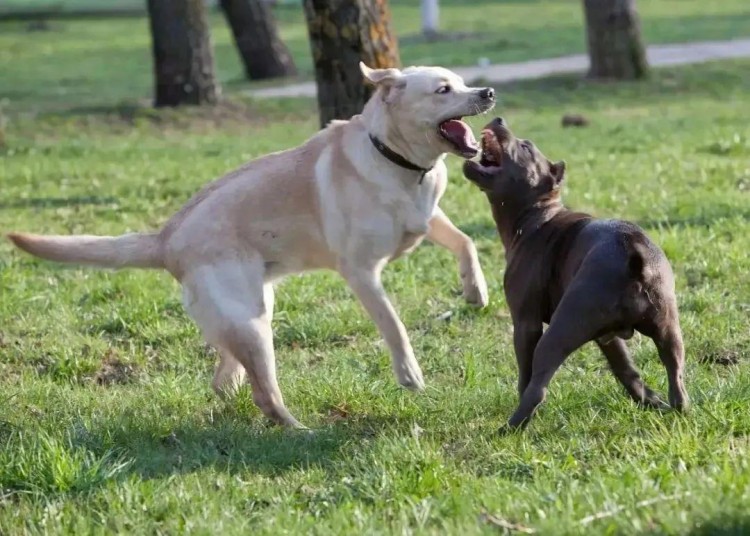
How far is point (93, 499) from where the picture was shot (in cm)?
429

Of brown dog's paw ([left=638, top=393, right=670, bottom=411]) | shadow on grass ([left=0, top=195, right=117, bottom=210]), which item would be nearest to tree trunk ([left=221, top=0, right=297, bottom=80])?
shadow on grass ([left=0, top=195, right=117, bottom=210])

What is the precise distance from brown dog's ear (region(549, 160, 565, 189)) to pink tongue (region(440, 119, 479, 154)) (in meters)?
0.34

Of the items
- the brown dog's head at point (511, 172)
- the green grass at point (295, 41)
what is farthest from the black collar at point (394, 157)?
the green grass at point (295, 41)

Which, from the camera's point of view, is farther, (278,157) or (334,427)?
(278,157)

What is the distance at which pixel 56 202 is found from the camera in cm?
1084

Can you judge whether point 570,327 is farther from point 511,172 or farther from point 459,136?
point 459,136

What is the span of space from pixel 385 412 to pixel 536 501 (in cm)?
150

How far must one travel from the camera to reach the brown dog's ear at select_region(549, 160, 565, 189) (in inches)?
215

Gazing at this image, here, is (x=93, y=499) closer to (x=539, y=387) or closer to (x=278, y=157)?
(x=539, y=387)

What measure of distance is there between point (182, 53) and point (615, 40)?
613cm

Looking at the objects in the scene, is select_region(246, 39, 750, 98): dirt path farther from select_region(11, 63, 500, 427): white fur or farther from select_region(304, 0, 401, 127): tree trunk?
select_region(11, 63, 500, 427): white fur

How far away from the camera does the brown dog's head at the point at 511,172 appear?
5.40 meters

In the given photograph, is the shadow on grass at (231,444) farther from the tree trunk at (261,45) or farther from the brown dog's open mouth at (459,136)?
the tree trunk at (261,45)

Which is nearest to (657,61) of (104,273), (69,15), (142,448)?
(104,273)
